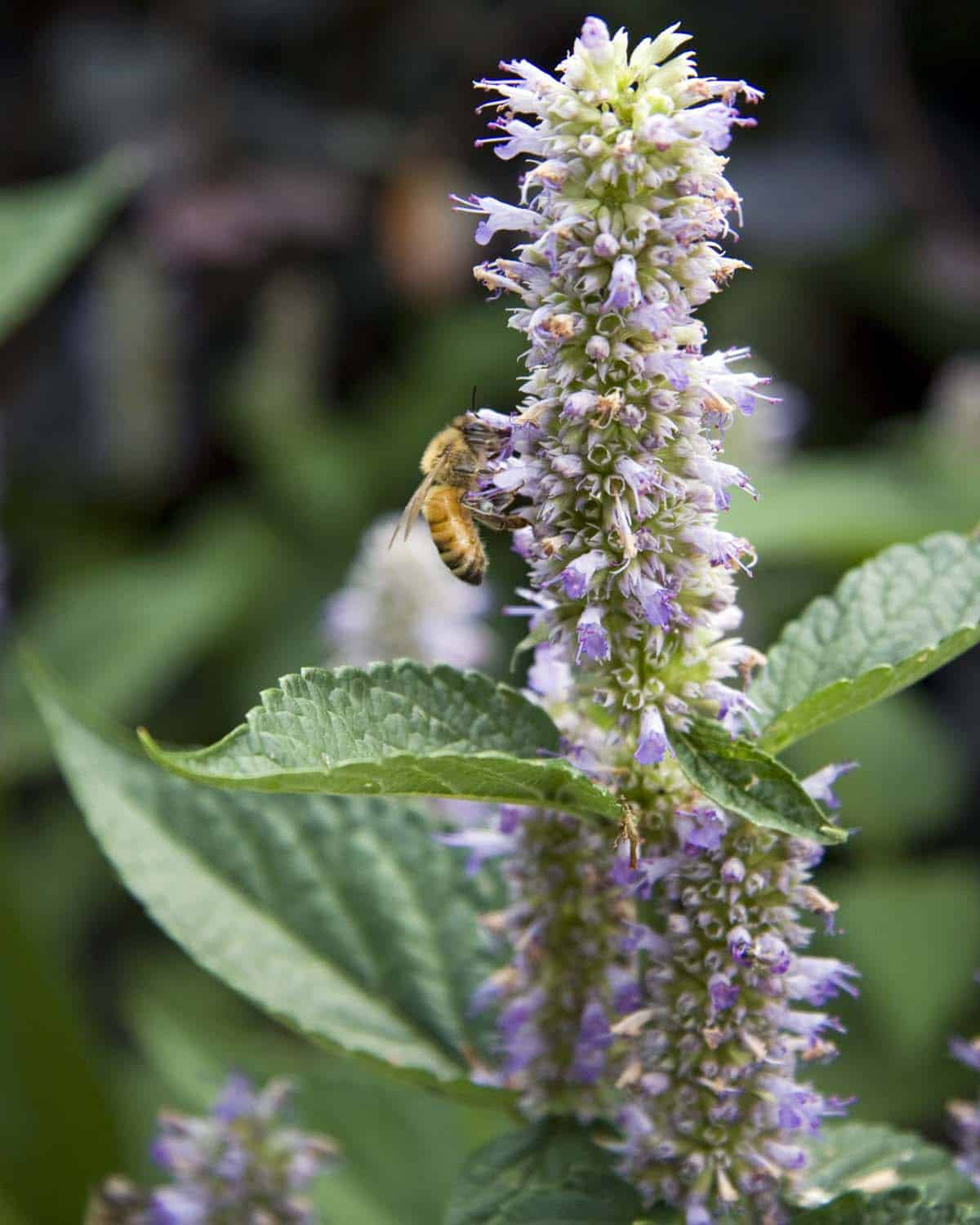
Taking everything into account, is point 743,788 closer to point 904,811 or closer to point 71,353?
point 904,811

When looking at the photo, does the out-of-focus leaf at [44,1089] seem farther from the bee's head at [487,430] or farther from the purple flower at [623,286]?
the purple flower at [623,286]

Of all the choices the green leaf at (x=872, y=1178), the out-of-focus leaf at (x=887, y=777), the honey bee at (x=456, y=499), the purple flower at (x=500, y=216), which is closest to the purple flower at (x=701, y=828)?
the green leaf at (x=872, y=1178)

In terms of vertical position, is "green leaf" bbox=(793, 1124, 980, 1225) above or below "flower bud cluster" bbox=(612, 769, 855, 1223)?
below

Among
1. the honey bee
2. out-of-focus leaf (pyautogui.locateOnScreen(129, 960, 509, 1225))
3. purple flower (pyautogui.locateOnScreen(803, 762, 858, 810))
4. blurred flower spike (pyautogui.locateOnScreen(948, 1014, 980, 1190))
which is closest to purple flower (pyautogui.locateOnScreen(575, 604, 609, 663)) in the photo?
purple flower (pyautogui.locateOnScreen(803, 762, 858, 810))

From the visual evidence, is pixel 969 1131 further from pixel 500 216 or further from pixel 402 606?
pixel 402 606

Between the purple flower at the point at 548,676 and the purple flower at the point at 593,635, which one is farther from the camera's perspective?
the purple flower at the point at 548,676

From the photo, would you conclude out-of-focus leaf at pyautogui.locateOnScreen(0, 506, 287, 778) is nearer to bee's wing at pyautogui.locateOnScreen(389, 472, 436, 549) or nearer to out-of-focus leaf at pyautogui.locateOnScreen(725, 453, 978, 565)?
out-of-focus leaf at pyautogui.locateOnScreen(725, 453, 978, 565)

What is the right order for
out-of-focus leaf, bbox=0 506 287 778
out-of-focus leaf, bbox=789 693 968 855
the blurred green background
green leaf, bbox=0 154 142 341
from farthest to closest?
out-of-focus leaf, bbox=789 693 968 855, out-of-focus leaf, bbox=0 506 287 778, the blurred green background, green leaf, bbox=0 154 142 341

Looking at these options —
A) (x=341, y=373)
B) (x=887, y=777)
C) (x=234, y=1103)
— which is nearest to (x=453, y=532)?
(x=234, y=1103)
